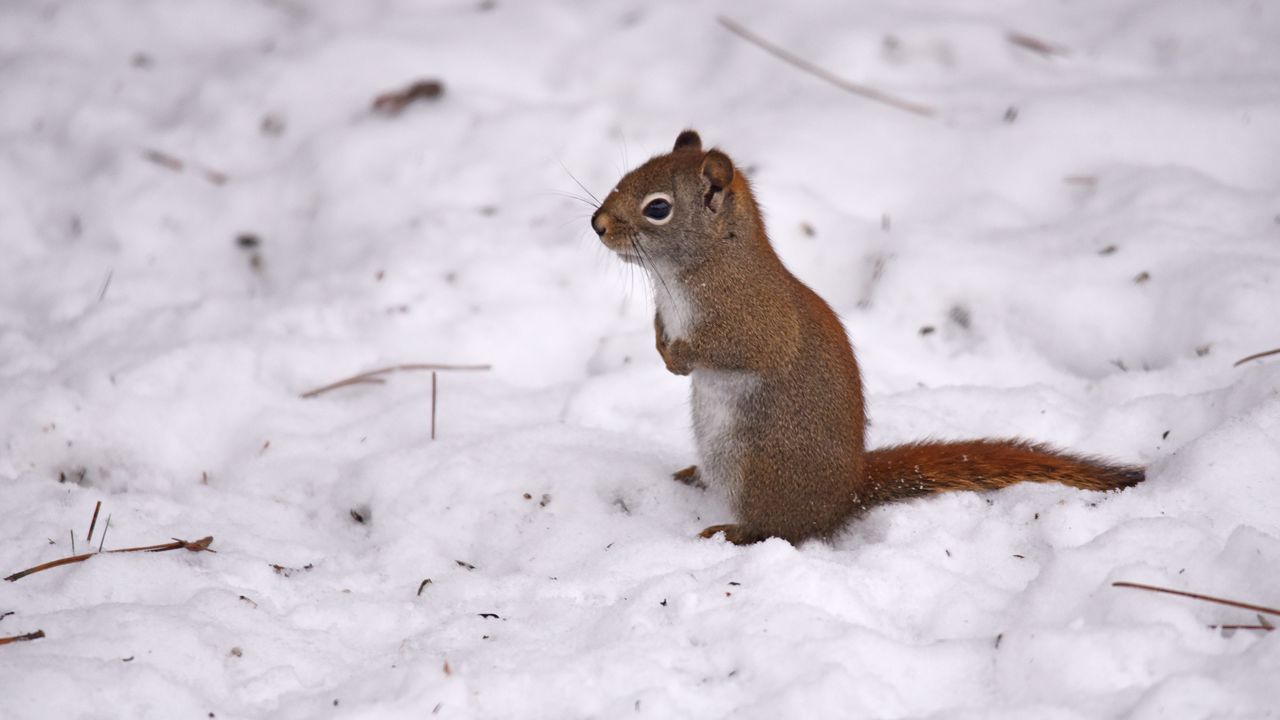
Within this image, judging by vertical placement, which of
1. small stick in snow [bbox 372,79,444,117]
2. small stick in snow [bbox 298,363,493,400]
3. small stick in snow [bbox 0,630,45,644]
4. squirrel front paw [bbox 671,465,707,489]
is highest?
small stick in snow [bbox 372,79,444,117]

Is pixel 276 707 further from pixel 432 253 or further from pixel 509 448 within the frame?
pixel 432 253

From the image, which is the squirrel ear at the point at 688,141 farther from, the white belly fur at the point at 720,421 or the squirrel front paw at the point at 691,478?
the squirrel front paw at the point at 691,478

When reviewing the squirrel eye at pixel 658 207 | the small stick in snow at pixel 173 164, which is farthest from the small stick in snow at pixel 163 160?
the squirrel eye at pixel 658 207

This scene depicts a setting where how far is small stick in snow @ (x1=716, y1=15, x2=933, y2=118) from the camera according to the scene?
14.6 feet

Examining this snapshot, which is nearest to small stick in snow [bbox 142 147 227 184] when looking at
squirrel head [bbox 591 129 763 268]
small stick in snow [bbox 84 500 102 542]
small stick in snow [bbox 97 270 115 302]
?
small stick in snow [bbox 97 270 115 302]

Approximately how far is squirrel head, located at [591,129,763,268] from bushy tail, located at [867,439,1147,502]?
69 cm

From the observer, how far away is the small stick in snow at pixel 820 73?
4.45 metres

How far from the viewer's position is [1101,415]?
3080mm

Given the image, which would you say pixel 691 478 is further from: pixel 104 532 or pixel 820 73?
pixel 820 73

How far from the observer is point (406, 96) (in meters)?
4.66

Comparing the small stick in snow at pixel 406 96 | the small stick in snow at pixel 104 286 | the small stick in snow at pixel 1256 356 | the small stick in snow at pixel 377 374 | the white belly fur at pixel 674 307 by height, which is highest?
the small stick in snow at pixel 1256 356

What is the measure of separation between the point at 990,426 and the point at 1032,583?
0.89 meters

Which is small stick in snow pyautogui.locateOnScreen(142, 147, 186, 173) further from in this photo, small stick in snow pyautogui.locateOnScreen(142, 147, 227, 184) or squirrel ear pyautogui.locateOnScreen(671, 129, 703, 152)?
squirrel ear pyautogui.locateOnScreen(671, 129, 703, 152)

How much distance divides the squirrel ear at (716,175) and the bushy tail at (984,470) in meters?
0.76
